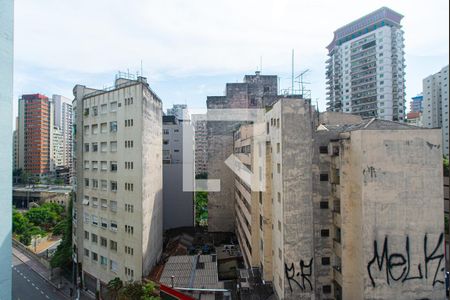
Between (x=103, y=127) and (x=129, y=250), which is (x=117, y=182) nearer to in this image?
(x=103, y=127)

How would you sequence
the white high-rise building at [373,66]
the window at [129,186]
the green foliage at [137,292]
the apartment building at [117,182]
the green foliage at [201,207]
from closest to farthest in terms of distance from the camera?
1. the green foliage at [137,292]
2. the apartment building at [117,182]
3. the window at [129,186]
4. the green foliage at [201,207]
5. the white high-rise building at [373,66]

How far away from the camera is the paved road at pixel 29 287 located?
27531 millimetres

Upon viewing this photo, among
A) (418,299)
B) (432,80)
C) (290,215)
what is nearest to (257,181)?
(290,215)

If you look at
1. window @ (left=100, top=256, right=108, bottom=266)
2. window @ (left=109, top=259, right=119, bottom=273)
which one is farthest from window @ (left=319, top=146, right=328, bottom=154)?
window @ (left=100, top=256, right=108, bottom=266)

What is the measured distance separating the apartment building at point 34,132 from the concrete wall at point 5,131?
75.1 metres

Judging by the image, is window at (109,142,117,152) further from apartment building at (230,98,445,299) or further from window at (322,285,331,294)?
window at (322,285,331,294)

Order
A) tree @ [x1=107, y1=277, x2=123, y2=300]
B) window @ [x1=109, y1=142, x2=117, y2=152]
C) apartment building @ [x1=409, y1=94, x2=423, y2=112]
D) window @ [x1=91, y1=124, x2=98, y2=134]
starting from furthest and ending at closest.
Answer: apartment building @ [x1=409, y1=94, x2=423, y2=112]
window @ [x1=91, y1=124, x2=98, y2=134]
window @ [x1=109, y1=142, x2=117, y2=152]
tree @ [x1=107, y1=277, x2=123, y2=300]

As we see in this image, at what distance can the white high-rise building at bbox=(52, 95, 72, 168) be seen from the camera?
88125 mm

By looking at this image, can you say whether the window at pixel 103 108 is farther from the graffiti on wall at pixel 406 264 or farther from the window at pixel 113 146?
the graffiti on wall at pixel 406 264

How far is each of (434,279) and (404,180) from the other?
582cm

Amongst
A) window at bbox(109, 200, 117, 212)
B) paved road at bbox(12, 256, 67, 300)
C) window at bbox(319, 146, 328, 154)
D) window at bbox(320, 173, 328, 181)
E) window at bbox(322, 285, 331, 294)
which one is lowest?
paved road at bbox(12, 256, 67, 300)

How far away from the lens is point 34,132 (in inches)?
2992

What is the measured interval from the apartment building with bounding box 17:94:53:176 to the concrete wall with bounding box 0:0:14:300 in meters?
75.1

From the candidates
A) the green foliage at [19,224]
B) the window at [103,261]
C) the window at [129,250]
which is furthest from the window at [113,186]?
the green foliage at [19,224]
